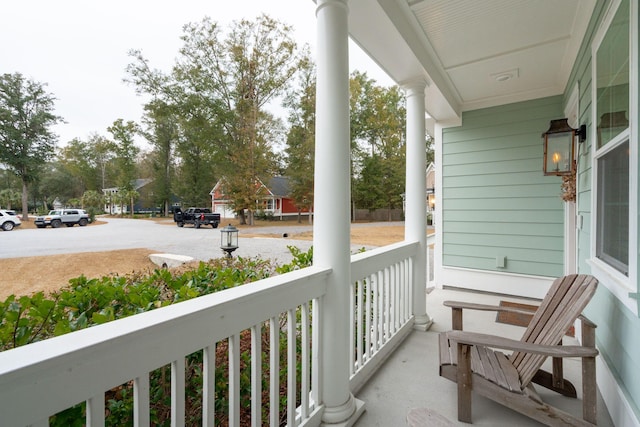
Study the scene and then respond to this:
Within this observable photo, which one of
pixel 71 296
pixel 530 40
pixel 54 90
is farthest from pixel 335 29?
pixel 530 40

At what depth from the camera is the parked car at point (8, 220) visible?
1.04 m

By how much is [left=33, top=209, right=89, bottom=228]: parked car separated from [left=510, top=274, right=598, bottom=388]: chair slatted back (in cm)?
231

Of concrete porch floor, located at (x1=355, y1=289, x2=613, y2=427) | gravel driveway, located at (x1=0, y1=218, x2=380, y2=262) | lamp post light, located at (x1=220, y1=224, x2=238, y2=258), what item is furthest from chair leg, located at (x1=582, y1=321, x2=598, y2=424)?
lamp post light, located at (x1=220, y1=224, x2=238, y2=258)

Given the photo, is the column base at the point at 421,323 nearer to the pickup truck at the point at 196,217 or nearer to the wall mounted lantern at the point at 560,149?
the wall mounted lantern at the point at 560,149

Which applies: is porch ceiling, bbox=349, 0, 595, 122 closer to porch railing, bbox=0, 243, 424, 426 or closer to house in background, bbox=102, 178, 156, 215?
house in background, bbox=102, 178, 156, 215

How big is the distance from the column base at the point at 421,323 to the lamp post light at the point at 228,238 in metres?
2.07

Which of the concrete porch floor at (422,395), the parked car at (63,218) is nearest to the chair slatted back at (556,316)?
the concrete porch floor at (422,395)

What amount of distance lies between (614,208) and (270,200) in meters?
2.04

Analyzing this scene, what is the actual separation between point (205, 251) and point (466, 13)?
2.40 metres

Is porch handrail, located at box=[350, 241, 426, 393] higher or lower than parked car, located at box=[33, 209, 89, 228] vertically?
lower

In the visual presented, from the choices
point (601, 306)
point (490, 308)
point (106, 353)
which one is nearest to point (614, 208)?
point (601, 306)

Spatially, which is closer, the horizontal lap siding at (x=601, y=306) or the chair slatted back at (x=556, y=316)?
the horizontal lap siding at (x=601, y=306)

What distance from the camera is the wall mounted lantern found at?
275 centimetres

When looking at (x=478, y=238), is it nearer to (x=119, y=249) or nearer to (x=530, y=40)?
(x=530, y=40)
